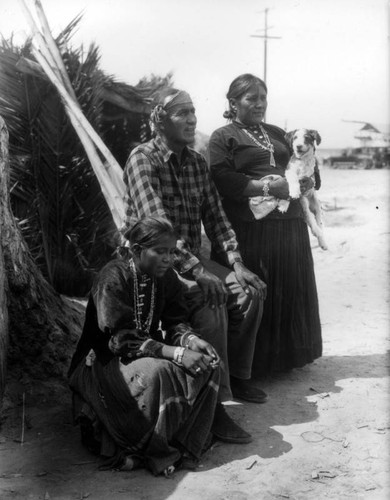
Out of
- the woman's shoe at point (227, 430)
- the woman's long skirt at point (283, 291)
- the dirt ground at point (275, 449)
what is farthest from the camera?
the woman's long skirt at point (283, 291)

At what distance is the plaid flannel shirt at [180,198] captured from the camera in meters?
3.70

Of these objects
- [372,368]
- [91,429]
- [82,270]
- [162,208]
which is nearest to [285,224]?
[162,208]

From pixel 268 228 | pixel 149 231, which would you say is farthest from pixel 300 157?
pixel 149 231

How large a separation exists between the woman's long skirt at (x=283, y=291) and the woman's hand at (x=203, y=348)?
1.16 metres

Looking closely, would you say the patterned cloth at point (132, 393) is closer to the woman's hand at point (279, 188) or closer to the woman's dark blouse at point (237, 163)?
the woman's dark blouse at point (237, 163)

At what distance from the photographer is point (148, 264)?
326 centimetres

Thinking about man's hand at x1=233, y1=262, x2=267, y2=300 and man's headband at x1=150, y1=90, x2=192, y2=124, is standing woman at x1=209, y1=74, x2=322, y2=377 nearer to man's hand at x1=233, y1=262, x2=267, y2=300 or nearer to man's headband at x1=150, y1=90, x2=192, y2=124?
man's hand at x1=233, y1=262, x2=267, y2=300

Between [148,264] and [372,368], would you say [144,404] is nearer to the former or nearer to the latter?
[148,264]

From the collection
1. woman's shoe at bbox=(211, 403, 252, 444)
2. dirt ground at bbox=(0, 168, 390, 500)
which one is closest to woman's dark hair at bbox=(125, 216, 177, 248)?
woman's shoe at bbox=(211, 403, 252, 444)

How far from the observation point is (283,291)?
174 inches

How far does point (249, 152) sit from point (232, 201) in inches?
14.7

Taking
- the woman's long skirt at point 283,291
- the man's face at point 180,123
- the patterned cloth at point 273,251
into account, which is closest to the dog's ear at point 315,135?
the patterned cloth at point 273,251

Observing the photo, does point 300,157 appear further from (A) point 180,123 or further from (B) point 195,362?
(B) point 195,362

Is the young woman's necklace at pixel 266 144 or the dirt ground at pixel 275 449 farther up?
the young woman's necklace at pixel 266 144
